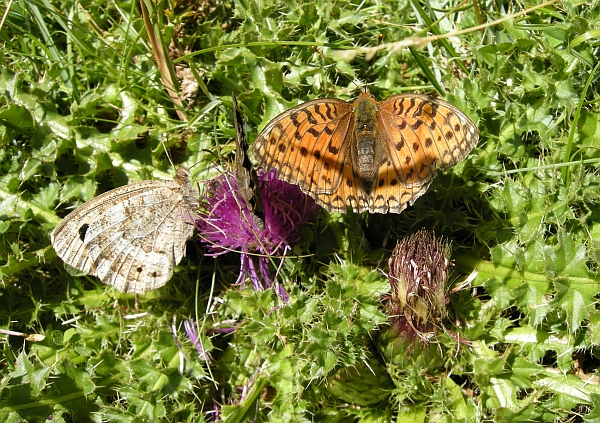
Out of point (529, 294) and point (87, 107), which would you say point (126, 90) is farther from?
point (529, 294)

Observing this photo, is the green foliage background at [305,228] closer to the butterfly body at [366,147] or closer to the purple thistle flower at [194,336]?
the purple thistle flower at [194,336]

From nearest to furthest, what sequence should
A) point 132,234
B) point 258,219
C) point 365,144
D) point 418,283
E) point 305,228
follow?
1. point 418,283
2. point 365,144
3. point 258,219
4. point 132,234
5. point 305,228

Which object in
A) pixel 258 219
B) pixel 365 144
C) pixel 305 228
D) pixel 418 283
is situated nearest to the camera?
pixel 418 283

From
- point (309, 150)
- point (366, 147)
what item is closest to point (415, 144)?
point (366, 147)

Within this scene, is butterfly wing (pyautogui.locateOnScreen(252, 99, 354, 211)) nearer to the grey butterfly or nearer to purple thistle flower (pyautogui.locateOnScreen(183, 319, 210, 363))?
the grey butterfly

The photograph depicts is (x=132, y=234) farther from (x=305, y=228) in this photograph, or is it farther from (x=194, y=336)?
(x=305, y=228)

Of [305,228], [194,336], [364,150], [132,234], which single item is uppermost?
[364,150]
